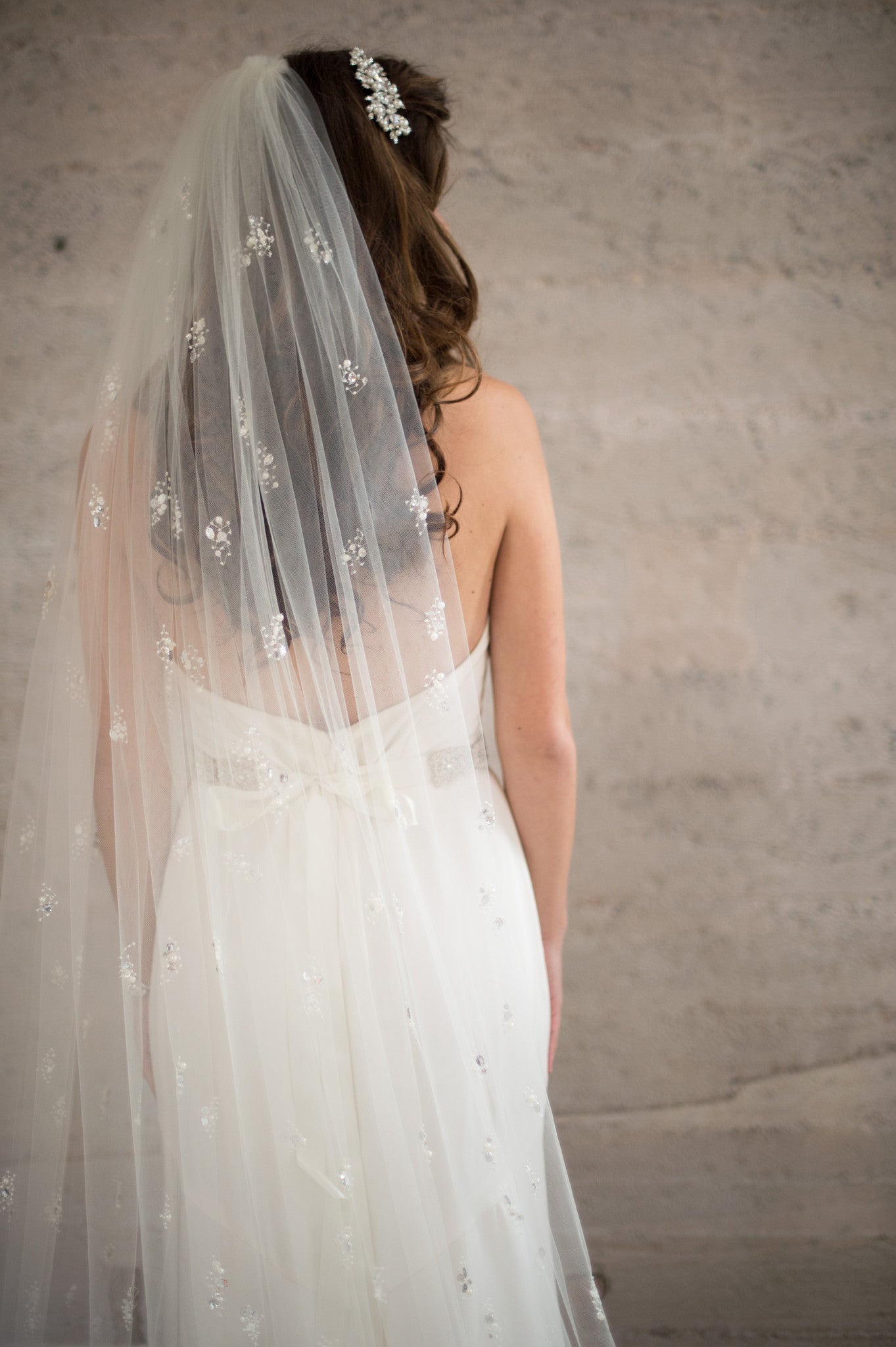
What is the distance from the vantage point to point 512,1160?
3.36 ft

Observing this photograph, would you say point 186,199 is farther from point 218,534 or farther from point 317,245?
point 218,534

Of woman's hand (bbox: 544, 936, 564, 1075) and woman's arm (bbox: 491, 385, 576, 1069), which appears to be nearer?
woman's arm (bbox: 491, 385, 576, 1069)

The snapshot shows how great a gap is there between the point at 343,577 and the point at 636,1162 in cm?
168

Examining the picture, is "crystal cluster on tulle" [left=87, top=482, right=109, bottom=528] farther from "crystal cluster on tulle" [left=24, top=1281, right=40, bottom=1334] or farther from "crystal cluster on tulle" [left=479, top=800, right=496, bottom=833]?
"crystal cluster on tulle" [left=24, top=1281, right=40, bottom=1334]

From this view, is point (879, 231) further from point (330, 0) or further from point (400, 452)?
point (400, 452)

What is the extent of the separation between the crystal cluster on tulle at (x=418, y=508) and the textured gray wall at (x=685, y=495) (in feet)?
2.99

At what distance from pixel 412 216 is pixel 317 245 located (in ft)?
0.45

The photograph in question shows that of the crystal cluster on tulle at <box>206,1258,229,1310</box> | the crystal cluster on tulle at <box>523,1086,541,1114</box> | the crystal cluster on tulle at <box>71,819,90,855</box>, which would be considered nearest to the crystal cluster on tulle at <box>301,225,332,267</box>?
the crystal cluster on tulle at <box>71,819,90,855</box>

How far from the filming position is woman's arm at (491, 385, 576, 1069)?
45.3 inches

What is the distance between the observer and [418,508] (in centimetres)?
101

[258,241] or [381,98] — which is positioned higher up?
[381,98]

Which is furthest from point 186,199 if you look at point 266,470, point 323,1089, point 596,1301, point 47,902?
point 596,1301

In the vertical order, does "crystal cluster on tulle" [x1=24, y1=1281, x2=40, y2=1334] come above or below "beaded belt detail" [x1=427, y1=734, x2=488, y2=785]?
below

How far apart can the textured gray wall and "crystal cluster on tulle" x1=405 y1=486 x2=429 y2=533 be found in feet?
2.99
